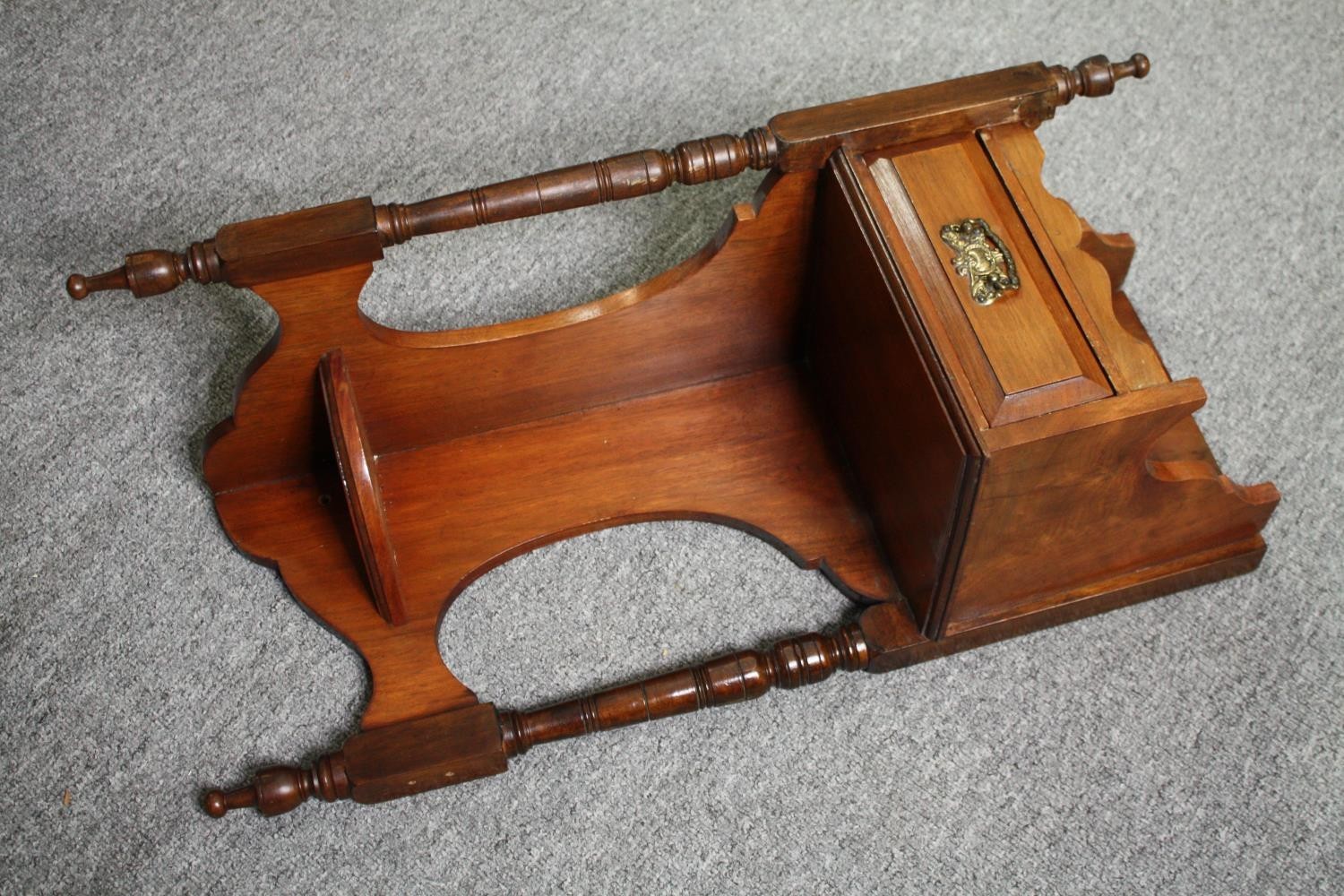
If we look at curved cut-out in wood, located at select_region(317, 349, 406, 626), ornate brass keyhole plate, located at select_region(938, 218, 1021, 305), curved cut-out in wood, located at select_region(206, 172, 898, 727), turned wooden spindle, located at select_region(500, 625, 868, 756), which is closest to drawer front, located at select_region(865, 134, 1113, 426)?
ornate brass keyhole plate, located at select_region(938, 218, 1021, 305)

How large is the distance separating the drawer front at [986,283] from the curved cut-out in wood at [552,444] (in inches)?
4.3

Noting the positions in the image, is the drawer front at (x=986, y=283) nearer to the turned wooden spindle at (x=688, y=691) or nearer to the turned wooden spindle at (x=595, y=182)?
the turned wooden spindle at (x=595, y=182)

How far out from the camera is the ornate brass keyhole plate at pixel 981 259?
1261 millimetres

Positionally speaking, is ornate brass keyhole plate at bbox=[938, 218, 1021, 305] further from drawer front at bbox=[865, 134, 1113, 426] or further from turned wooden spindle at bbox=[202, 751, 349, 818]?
turned wooden spindle at bbox=[202, 751, 349, 818]

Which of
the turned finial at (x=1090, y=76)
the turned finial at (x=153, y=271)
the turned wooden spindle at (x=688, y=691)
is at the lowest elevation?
the turned wooden spindle at (x=688, y=691)

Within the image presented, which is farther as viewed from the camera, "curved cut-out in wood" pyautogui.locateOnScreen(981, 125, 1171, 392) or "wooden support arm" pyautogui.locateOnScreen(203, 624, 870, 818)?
"wooden support arm" pyautogui.locateOnScreen(203, 624, 870, 818)

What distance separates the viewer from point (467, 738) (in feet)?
4.41

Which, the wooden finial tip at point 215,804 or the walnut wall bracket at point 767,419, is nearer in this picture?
the walnut wall bracket at point 767,419

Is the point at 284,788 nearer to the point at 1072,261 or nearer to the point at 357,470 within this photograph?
the point at 357,470

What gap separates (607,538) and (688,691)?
0.22 metres

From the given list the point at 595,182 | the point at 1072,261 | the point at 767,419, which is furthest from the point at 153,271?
the point at 1072,261

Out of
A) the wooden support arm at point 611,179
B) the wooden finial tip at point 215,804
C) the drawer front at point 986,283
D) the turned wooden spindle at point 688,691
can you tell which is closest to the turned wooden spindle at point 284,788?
the wooden finial tip at point 215,804

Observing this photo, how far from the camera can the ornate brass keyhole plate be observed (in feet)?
4.14

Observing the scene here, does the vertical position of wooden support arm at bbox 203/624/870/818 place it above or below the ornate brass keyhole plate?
below
